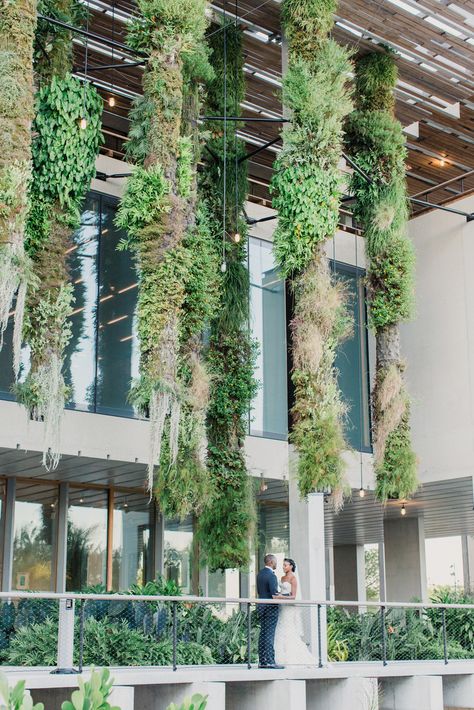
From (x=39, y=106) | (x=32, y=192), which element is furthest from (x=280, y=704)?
(x=39, y=106)

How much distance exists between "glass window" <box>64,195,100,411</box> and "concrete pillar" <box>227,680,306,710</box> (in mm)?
5663

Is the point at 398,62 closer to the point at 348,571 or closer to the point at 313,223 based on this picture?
the point at 313,223

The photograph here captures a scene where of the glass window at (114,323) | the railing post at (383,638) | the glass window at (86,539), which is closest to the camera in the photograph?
the railing post at (383,638)

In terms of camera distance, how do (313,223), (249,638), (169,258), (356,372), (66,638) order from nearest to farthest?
(66,638) → (249,638) → (169,258) → (313,223) → (356,372)

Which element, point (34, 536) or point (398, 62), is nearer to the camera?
point (34, 536)

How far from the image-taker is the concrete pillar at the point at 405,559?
21.9 meters

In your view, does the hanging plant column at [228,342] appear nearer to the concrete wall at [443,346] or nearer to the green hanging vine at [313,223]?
the green hanging vine at [313,223]

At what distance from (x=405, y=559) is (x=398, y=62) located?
11340 mm

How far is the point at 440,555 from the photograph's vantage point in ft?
104

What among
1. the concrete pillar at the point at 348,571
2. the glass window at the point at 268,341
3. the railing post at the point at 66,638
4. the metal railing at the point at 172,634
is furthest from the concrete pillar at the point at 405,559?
the railing post at the point at 66,638

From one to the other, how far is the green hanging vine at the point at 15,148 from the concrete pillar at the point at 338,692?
15.5ft

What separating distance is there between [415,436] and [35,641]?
9856 millimetres

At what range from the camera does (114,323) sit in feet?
49.7

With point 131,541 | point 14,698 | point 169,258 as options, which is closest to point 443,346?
point 131,541
